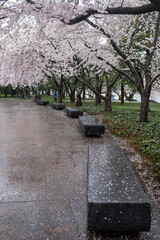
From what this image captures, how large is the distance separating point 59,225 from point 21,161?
2509 millimetres

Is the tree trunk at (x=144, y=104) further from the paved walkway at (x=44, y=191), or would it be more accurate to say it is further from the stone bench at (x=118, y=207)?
the stone bench at (x=118, y=207)

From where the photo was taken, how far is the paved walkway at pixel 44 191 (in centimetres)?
247

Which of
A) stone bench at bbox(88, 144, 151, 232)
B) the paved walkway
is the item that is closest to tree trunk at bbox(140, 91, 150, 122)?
the paved walkway

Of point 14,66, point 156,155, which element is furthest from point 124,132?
point 14,66

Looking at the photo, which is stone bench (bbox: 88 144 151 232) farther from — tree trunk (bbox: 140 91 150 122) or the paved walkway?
tree trunk (bbox: 140 91 150 122)

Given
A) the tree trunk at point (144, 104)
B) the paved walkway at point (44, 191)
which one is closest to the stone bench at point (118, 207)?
the paved walkway at point (44, 191)

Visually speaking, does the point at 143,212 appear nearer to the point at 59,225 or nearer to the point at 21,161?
the point at 59,225

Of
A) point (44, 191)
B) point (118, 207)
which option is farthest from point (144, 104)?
point (118, 207)

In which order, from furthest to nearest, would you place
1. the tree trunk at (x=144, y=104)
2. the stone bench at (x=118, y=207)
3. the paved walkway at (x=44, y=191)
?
the tree trunk at (x=144, y=104) < the paved walkway at (x=44, y=191) < the stone bench at (x=118, y=207)

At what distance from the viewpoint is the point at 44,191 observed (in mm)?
3412

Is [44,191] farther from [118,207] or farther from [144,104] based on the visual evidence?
[144,104]

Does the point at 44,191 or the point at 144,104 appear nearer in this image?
the point at 44,191

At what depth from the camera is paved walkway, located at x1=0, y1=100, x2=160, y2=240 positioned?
8.12 feet

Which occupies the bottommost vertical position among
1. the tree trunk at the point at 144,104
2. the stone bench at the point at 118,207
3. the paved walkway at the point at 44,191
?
the paved walkway at the point at 44,191
